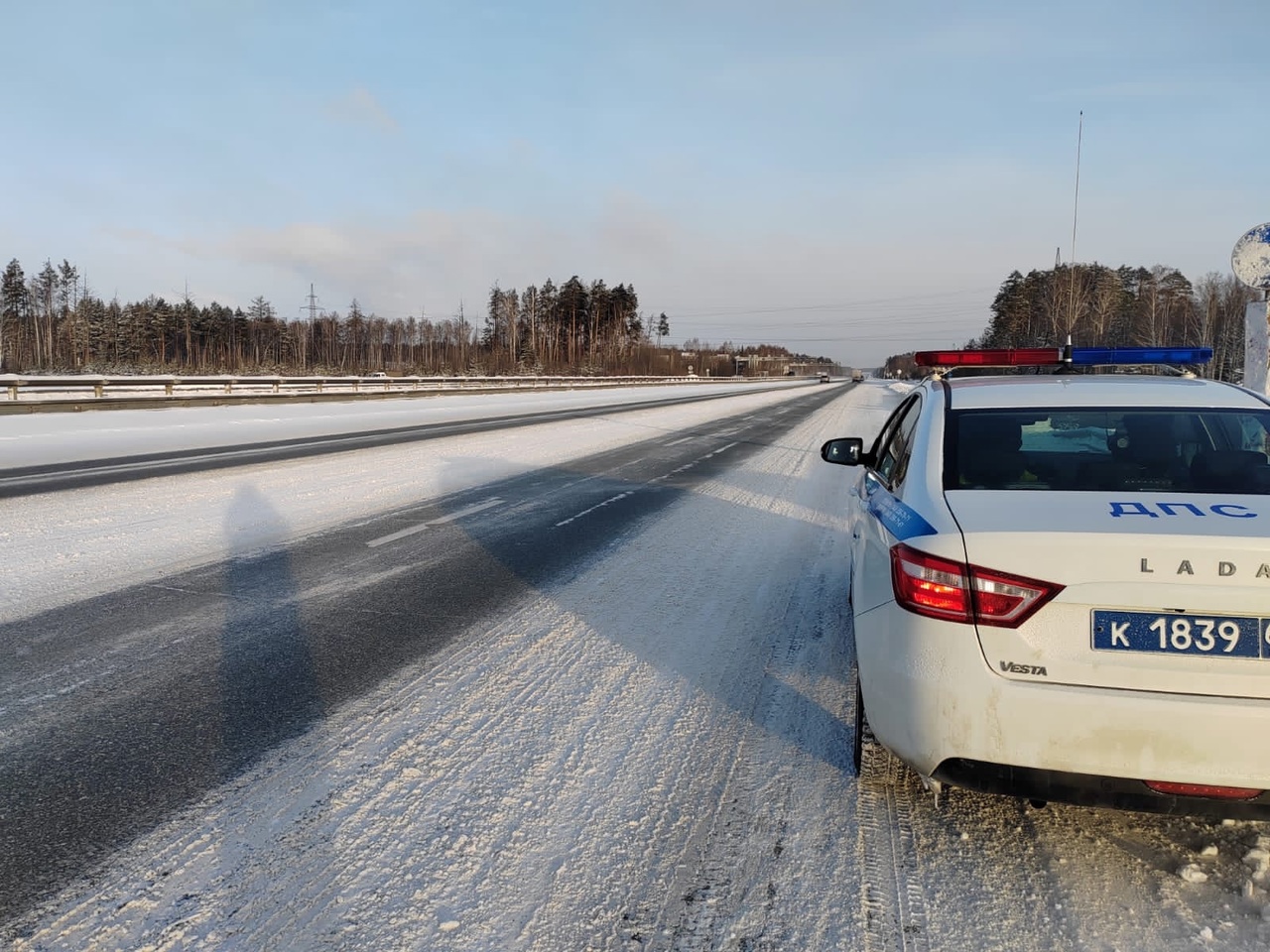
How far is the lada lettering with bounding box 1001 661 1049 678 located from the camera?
250 centimetres

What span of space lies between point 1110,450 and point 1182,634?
1.49 m

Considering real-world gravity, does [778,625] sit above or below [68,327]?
below

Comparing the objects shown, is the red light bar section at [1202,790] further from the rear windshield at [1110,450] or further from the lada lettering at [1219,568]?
the rear windshield at [1110,450]

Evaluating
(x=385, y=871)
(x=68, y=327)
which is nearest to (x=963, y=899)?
(x=385, y=871)

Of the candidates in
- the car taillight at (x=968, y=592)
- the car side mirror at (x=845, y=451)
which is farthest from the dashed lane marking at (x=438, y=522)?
the car taillight at (x=968, y=592)

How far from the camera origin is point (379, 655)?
4.72 meters

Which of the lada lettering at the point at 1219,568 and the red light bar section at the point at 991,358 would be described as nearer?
the lada lettering at the point at 1219,568

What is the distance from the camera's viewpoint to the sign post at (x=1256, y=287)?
7828mm

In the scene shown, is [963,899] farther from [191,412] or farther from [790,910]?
[191,412]

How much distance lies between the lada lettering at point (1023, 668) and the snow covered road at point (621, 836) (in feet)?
2.50

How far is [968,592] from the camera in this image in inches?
101

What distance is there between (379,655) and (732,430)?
63.8 ft

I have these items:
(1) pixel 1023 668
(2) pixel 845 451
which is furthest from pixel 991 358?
(1) pixel 1023 668

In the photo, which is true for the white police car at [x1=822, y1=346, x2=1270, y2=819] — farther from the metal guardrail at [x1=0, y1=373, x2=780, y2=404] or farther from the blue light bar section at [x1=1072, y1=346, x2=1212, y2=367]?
the metal guardrail at [x1=0, y1=373, x2=780, y2=404]
